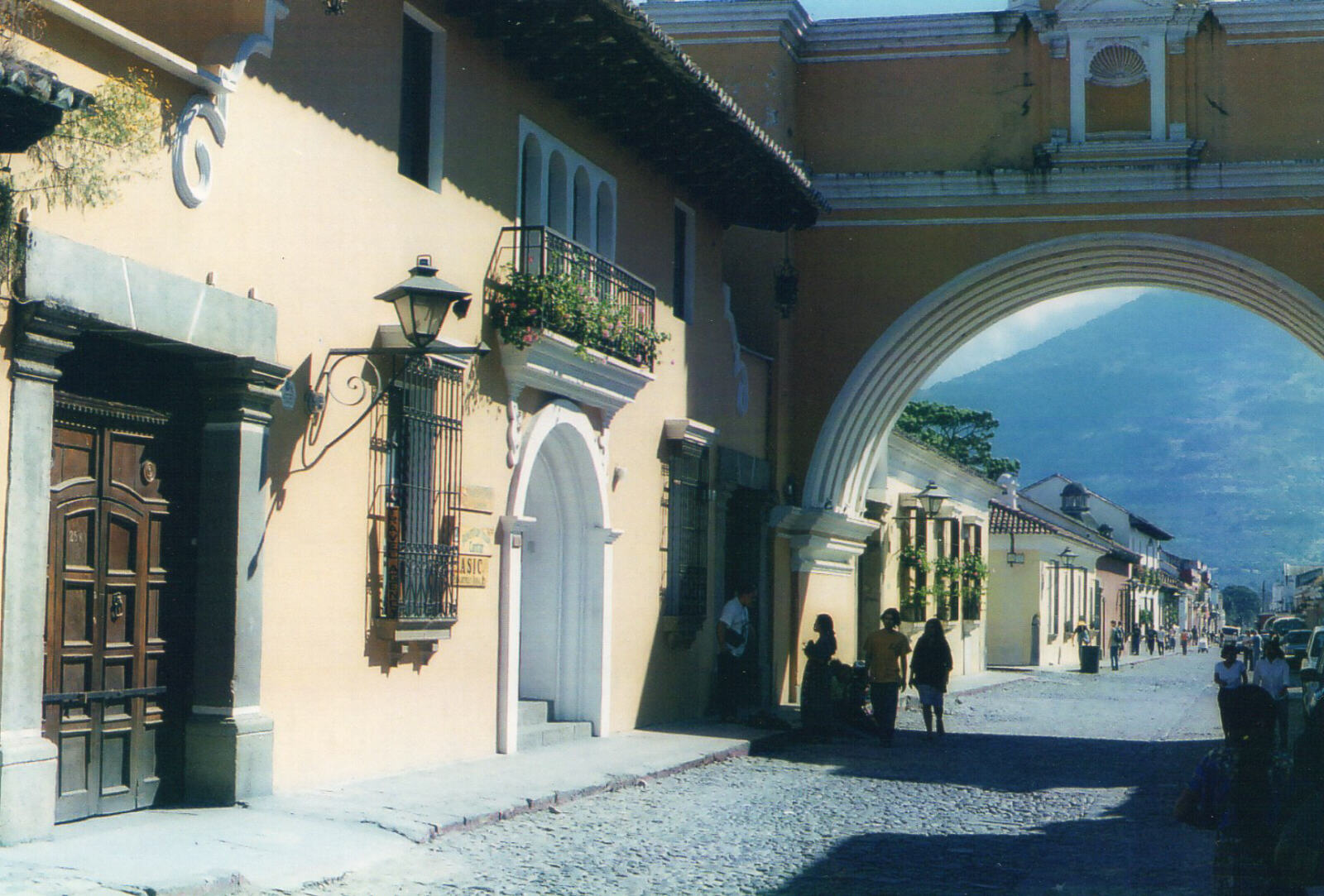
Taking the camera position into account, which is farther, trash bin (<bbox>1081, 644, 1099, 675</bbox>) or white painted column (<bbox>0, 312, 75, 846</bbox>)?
trash bin (<bbox>1081, 644, 1099, 675</bbox>)

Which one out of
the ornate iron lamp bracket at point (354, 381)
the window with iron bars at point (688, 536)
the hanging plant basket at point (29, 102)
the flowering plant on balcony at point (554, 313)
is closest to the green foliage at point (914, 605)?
the window with iron bars at point (688, 536)

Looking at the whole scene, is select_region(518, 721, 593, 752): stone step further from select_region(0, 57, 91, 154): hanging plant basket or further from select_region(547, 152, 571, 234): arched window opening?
select_region(0, 57, 91, 154): hanging plant basket

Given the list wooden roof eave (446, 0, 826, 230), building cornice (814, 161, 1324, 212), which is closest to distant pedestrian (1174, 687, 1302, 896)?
wooden roof eave (446, 0, 826, 230)

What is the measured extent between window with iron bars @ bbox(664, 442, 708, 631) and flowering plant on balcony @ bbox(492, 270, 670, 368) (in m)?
3.02

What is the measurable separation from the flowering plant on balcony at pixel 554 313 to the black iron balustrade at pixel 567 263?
0.09 m

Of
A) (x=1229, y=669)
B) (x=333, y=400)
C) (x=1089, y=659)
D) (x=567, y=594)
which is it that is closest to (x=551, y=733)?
(x=567, y=594)

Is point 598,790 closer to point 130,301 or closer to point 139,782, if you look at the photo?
point 139,782

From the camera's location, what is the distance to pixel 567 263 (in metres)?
13.8

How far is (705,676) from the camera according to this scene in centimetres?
1844

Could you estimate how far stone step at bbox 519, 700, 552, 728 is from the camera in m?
14.2

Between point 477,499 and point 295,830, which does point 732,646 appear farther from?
point 295,830

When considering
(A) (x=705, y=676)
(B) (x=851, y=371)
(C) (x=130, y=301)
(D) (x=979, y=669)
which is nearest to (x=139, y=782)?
(C) (x=130, y=301)

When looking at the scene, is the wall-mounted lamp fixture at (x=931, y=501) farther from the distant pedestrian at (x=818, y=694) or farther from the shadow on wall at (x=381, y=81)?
the shadow on wall at (x=381, y=81)

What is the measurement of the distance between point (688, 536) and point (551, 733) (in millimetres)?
3956
